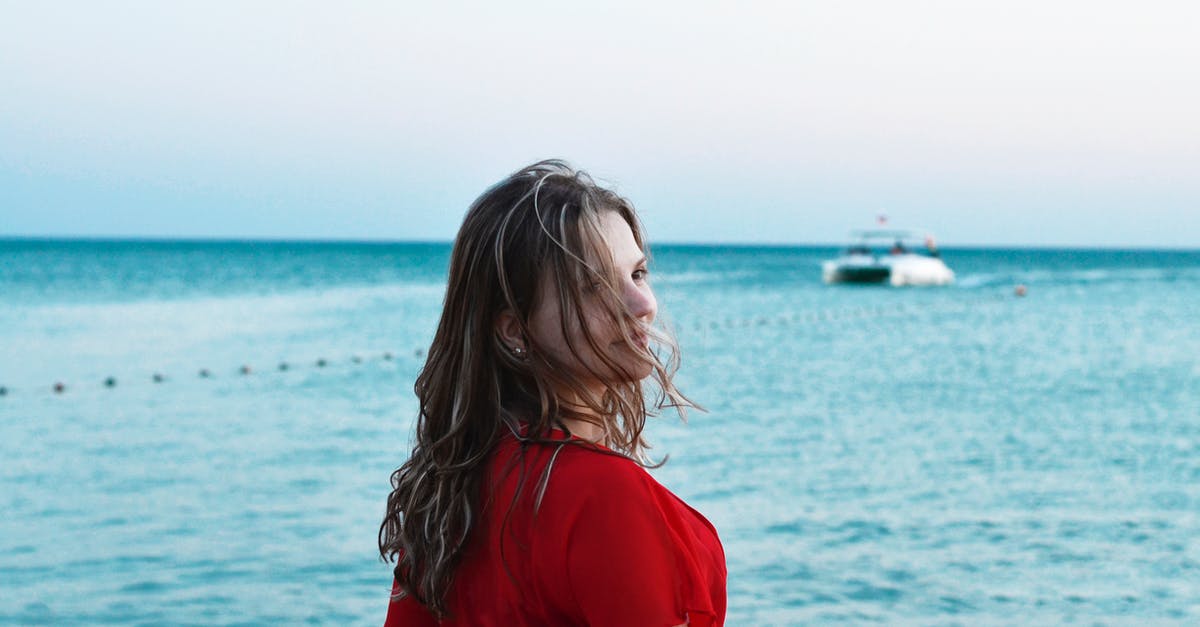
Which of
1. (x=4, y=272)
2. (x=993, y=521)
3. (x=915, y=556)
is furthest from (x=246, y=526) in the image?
(x=4, y=272)

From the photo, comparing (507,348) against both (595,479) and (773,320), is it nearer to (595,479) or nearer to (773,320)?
(595,479)

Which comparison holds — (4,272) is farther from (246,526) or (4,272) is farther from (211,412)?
(246,526)

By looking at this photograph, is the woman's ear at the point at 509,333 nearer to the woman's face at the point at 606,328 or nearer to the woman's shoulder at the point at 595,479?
the woman's face at the point at 606,328

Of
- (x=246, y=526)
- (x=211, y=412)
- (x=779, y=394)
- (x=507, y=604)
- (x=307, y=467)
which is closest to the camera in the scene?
(x=507, y=604)

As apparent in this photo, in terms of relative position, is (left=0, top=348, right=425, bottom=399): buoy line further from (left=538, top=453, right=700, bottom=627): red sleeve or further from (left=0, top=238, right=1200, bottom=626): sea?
(left=538, top=453, right=700, bottom=627): red sleeve

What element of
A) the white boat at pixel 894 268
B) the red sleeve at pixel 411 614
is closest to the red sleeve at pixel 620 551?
the red sleeve at pixel 411 614

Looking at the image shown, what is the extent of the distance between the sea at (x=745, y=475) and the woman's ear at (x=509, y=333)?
260 mm

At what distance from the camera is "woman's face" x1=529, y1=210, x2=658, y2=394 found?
4.25 ft

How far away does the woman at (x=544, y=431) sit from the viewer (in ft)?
3.74

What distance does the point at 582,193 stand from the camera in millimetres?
1328

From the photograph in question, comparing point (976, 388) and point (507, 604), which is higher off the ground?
point (507, 604)

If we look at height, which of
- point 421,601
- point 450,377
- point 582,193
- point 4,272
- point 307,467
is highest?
point 582,193

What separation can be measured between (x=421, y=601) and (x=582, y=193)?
0.52 meters

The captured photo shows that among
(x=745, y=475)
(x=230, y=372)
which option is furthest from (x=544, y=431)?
(x=230, y=372)
